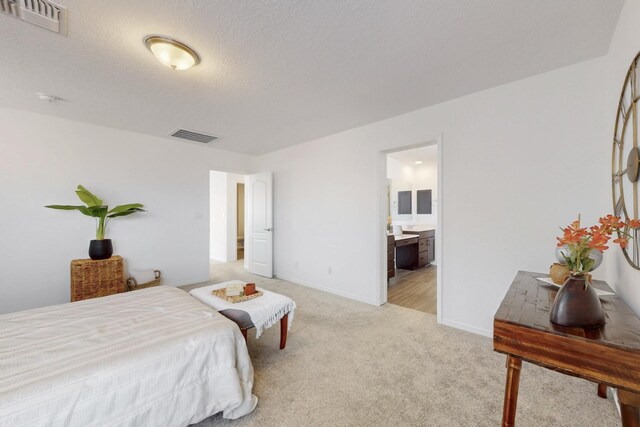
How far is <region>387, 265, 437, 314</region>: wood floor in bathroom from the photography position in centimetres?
343

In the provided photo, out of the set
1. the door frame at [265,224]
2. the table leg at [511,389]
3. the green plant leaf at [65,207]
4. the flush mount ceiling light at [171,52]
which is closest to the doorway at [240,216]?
the door frame at [265,224]

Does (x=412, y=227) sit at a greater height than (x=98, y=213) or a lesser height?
lesser

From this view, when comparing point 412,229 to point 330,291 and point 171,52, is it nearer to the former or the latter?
point 330,291

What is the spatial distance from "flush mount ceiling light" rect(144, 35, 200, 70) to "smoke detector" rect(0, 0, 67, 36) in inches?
17.6

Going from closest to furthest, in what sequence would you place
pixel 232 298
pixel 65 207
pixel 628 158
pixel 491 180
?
1. pixel 628 158
2. pixel 232 298
3. pixel 491 180
4. pixel 65 207

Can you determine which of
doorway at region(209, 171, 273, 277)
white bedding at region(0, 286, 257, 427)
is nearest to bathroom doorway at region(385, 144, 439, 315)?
doorway at region(209, 171, 273, 277)

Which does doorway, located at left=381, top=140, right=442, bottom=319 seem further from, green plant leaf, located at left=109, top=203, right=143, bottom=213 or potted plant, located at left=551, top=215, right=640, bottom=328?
green plant leaf, located at left=109, top=203, right=143, bottom=213

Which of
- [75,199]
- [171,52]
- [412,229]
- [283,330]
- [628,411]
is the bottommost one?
[283,330]

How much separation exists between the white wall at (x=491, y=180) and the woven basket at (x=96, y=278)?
121 inches

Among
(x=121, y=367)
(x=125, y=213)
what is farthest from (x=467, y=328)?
(x=125, y=213)

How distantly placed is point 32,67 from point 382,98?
3161 millimetres

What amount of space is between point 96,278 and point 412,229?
5.68 m

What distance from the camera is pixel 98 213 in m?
3.37

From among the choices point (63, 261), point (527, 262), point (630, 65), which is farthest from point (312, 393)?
point (63, 261)
